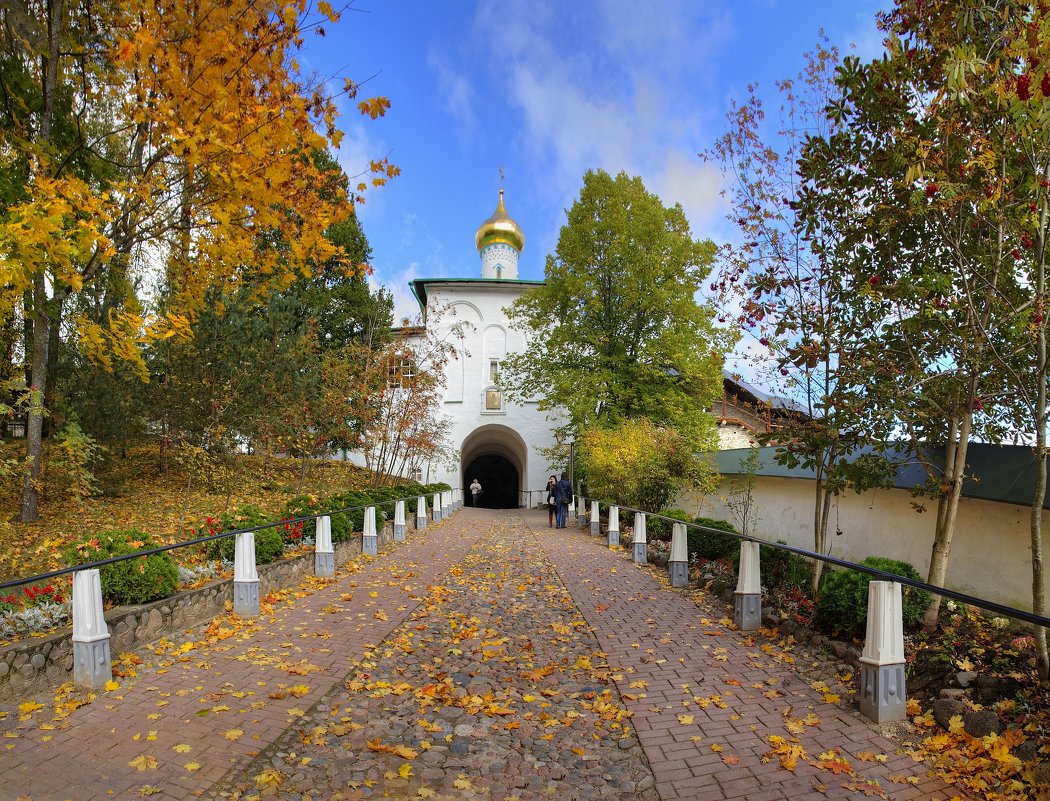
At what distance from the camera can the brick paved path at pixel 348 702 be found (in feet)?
10.7

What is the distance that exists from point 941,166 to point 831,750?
458cm

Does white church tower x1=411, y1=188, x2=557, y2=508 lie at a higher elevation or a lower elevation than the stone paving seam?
higher

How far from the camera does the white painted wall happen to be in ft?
20.9

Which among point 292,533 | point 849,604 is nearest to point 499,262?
point 292,533

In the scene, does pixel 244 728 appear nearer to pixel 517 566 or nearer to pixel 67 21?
pixel 517 566

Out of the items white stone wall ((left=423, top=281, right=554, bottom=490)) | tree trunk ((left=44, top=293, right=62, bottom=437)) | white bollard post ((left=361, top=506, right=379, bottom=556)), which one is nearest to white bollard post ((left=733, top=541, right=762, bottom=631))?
white bollard post ((left=361, top=506, right=379, bottom=556))

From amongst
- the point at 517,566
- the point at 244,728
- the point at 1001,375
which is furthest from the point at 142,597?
the point at 1001,375

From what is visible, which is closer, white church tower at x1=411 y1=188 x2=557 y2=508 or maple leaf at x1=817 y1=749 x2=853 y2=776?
maple leaf at x1=817 y1=749 x2=853 y2=776

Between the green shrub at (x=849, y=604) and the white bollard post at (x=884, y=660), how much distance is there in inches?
44.6

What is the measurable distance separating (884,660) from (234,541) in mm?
7160

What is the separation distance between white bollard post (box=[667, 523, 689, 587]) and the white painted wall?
2081mm

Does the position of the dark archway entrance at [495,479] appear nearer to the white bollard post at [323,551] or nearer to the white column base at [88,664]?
the white bollard post at [323,551]

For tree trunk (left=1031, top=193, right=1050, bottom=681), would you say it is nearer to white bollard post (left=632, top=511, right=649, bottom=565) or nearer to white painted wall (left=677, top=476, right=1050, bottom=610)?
white painted wall (left=677, top=476, right=1050, bottom=610)

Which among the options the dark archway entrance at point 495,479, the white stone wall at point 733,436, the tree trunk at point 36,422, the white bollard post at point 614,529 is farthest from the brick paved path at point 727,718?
the dark archway entrance at point 495,479
